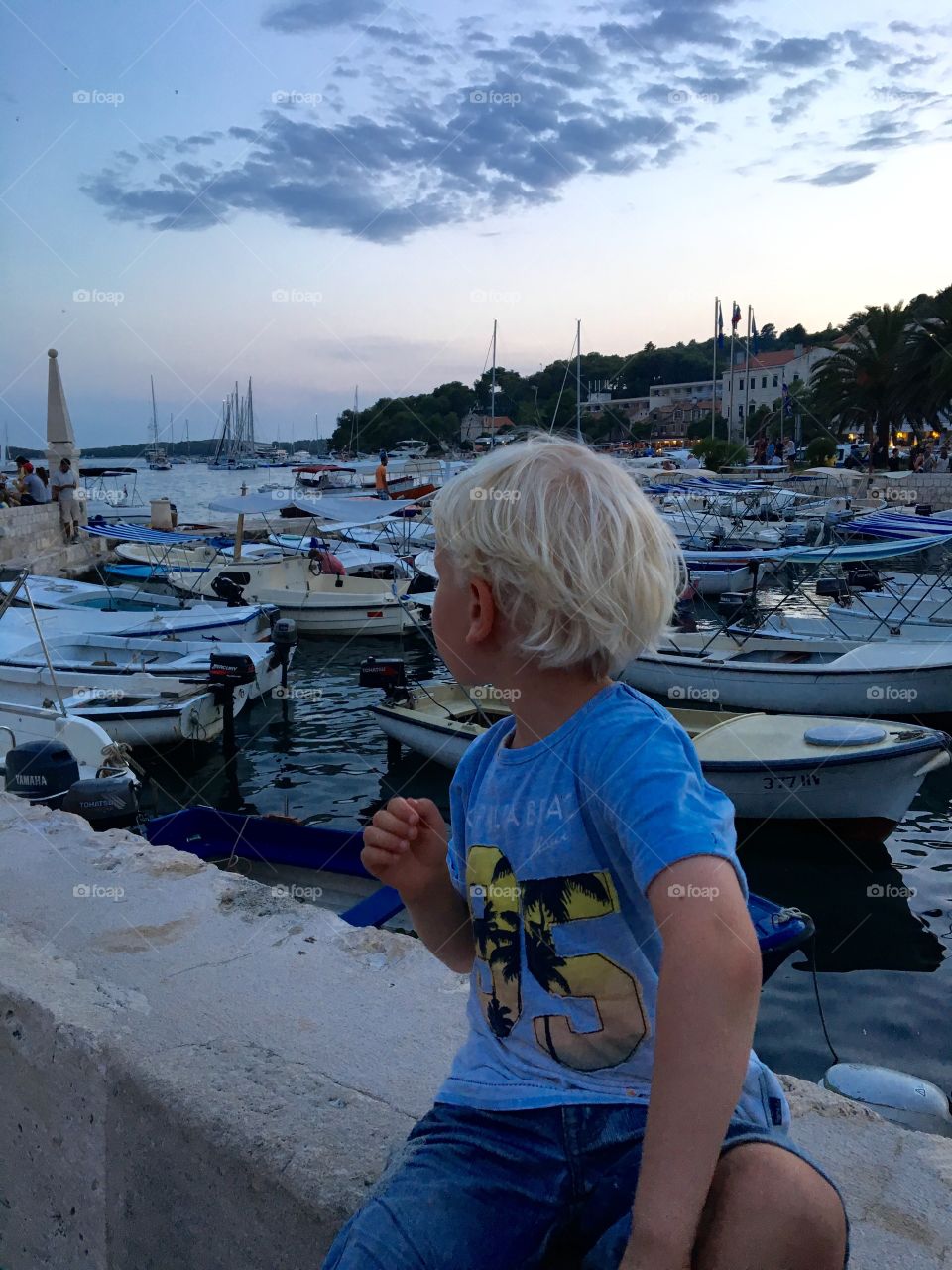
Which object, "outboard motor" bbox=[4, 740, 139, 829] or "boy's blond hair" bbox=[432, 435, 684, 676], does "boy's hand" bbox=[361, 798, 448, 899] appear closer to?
"boy's blond hair" bbox=[432, 435, 684, 676]

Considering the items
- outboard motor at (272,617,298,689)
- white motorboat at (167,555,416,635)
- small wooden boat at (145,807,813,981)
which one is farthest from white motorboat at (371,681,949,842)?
white motorboat at (167,555,416,635)

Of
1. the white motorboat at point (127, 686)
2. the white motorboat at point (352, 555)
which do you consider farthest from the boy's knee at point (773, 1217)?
the white motorboat at point (352, 555)

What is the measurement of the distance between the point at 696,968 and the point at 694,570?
22.6 meters

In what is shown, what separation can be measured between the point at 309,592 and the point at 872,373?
3780 cm

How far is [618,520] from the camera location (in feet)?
4.14

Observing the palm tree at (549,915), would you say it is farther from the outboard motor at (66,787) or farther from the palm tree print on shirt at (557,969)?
the outboard motor at (66,787)

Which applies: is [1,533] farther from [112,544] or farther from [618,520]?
[618,520]

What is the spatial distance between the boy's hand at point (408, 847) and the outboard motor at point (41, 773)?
593cm

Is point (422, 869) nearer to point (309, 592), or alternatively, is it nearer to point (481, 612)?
point (481, 612)

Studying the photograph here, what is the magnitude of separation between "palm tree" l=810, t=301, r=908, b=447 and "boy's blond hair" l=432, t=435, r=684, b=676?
4782 centimetres

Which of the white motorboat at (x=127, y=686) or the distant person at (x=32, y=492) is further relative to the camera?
the distant person at (x=32, y=492)

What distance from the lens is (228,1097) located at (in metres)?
1.68

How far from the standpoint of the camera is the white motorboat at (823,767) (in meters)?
9.16

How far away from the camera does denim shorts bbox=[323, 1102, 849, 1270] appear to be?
3.78 feet
